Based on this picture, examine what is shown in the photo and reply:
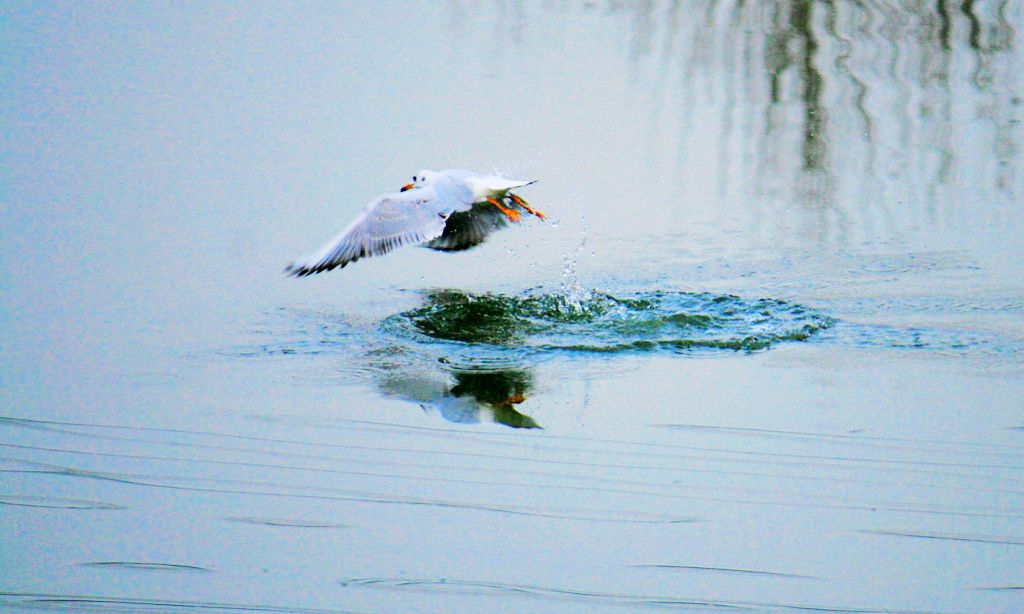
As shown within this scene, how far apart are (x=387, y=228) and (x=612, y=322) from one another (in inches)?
45.5

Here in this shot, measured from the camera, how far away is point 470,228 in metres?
6.75

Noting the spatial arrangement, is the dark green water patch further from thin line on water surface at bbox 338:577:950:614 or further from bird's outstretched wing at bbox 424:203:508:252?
thin line on water surface at bbox 338:577:950:614

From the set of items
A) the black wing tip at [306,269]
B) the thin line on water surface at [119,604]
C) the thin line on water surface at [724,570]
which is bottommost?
the thin line on water surface at [119,604]

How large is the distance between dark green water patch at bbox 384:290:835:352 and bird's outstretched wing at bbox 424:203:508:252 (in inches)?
30.5

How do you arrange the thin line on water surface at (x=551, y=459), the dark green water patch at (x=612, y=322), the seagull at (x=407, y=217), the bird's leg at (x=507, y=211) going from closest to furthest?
1. the thin line on water surface at (x=551, y=459)
2. the dark green water patch at (x=612, y=322)
3. the seagull at (x=407, y=217)
4. the bird's leg at (x=507, y=211)

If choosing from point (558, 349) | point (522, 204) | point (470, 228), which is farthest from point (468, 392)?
point (470, 228)

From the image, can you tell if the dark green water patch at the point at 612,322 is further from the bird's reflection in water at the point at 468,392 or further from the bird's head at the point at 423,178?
the bird's head at the point at 423,178

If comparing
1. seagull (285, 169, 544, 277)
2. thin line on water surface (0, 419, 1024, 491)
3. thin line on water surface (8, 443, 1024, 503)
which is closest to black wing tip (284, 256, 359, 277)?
seagull (285, 169, 544, 277)

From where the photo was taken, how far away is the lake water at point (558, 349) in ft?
11.5

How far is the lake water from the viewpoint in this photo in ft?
11.5

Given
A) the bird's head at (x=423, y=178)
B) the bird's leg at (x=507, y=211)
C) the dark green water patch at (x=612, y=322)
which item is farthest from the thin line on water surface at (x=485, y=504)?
the bird's leg at (x=507, y=211)

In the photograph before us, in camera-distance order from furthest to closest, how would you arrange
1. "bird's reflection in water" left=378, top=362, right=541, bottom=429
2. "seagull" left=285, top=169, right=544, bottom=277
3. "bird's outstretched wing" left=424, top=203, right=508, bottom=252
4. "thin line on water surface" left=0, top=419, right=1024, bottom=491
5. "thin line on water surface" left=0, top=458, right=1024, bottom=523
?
"bird's outstretched wing" left=424, top=203, right=508, bottom=252
"seagull" left=285, top=169, right=544, bottom=277
"bird's reflection in water" left=378, top=362, right=541, bottom=429
"thin line on water surface" left=0, top=419, right=1024, bottom=491
"thin line on water surface" left=0, top=458, right=1024, bottom=523

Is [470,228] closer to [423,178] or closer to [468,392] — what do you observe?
[423,178]

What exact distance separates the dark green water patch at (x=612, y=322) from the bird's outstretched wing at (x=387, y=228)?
0.30 m
